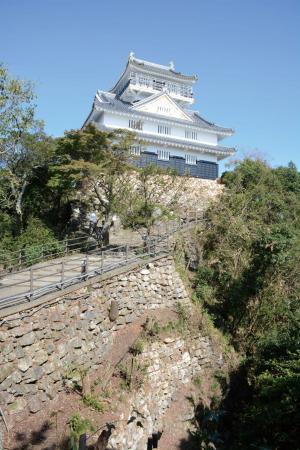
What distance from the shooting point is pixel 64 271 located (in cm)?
952

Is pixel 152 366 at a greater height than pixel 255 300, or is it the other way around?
pixel 255 300

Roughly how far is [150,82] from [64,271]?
27334mm

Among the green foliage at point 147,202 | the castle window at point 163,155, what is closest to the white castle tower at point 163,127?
the castle window at point 163,155

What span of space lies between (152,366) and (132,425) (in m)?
1.93

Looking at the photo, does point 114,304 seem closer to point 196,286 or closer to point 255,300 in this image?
point 196,286

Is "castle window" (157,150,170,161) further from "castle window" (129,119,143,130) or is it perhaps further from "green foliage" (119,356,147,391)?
"green foliage" (119,356,147,391)

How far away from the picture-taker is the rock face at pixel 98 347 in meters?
7.86

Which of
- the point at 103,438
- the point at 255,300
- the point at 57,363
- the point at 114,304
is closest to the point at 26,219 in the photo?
the point at 114,304

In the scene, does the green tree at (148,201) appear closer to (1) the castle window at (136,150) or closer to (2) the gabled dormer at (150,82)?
(1) the castle window at (136,150)

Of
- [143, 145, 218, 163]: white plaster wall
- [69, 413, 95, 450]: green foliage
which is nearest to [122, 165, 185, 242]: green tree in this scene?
[69, 413, 95, 450]: green foliage

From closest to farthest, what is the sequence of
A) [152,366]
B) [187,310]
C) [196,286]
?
[152,366] < [187,310] < [196,286]

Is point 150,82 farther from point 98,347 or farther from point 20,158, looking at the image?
point 98,347

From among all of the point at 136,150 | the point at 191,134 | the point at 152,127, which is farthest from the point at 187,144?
the point at 136,150

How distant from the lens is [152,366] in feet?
33.7
